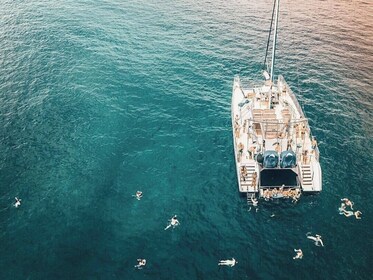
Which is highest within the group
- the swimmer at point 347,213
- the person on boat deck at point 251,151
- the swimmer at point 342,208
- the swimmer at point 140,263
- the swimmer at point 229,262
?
the person on boat deck at point 251,151

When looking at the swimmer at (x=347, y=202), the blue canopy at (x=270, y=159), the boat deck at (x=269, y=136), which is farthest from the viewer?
the boat deck at (x=269, y=136)

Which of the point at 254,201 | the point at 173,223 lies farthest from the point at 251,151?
the point at 173,223

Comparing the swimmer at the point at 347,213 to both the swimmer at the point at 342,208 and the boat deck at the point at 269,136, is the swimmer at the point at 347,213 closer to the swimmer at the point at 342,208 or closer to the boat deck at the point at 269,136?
the swimmer at the point at 342,208

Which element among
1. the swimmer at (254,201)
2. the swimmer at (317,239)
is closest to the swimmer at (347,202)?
the swimmer at (317,239)

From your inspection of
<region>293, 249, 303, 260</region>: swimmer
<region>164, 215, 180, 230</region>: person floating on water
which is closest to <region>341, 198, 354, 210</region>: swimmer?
<region>293, 249, 303, 260</region>: swimmer

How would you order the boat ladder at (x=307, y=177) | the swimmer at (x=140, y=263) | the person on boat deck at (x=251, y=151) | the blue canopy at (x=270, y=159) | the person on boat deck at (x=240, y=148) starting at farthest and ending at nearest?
the person on boat deck at (x=240, y=148), the person on boat deck at (x=251, y=151), the boat ladder at (x=307, y=177), the blue canopy at (x=270, y=159), the swimmer at (x=140, y=263)

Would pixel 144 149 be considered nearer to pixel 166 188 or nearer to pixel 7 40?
pixel 166 188

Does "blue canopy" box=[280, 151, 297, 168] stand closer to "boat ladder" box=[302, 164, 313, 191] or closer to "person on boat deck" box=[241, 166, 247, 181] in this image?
"boat ladder" box=[302, 164, 313, 191]
